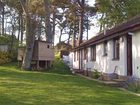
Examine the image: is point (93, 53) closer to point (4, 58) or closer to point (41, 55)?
point (41, 55)

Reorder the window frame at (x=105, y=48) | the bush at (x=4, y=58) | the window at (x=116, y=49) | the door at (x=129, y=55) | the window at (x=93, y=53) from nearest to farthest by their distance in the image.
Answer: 1. the door at (x=129, y=55)
2. the window at (x=116, y=49)
3. the window frame at (x=105, y=48)
4. the window at (x=93, y=53)
5. the bush at (x=4, y=58)

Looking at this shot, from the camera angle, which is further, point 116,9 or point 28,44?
point 116,9

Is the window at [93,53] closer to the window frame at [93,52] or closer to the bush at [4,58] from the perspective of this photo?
the window frame at [93,52]

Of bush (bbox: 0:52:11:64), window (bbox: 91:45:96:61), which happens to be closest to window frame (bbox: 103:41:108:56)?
window (bbox: 91:45:96:61)

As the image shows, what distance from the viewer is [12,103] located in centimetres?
1159

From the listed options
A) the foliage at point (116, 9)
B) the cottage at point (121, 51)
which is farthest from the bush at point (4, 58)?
the foliage at point (116, 9)

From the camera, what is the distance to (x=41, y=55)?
95.5ft

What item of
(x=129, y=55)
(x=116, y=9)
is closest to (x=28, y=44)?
(x=129, y=55)

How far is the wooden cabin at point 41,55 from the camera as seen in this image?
28.7m

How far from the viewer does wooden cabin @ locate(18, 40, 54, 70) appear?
2866 centimetres

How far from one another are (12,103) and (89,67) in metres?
20.8

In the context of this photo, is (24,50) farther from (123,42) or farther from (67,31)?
(67,31)

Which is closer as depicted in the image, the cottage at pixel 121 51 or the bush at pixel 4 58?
the cottage at pixel 121 51

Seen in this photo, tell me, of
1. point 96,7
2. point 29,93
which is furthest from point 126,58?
point 96,7
